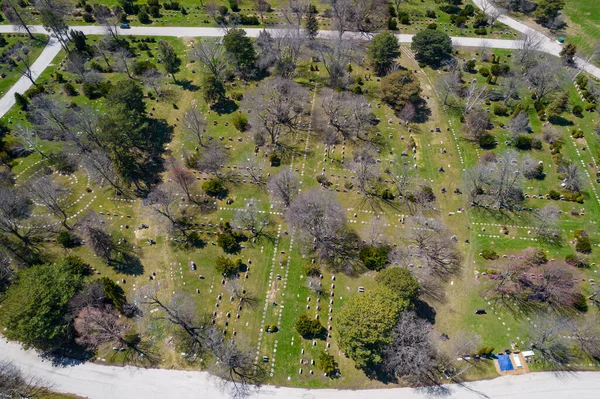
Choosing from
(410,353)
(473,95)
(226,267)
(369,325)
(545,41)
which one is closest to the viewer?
(369,325)

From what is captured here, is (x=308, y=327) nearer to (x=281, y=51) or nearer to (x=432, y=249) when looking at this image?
(x=432, y=249)

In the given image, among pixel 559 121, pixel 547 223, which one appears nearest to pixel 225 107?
pixel 547 223

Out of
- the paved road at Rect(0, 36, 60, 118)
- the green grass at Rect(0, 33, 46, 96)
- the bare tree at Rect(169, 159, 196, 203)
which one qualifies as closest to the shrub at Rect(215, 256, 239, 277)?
the bare tree at Rect(169, 159, 196, 203)

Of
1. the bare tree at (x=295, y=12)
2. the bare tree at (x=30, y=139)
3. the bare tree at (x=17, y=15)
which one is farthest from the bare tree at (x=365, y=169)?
the bare tree at (x=17, y=15)

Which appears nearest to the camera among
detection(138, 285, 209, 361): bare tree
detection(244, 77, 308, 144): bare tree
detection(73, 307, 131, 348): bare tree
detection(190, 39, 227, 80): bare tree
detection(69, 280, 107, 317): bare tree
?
detection(73, 307, 131, 348): bare tree

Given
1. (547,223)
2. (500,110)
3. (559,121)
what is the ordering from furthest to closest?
1. (500,110)
2. (559,121)
3. (547,223)

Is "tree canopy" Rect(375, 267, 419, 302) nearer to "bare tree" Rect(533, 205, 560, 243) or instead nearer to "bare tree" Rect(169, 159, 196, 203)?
"bare tree" Rect(533, 205, 560, 243)

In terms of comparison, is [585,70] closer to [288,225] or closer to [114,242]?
[288,225]
